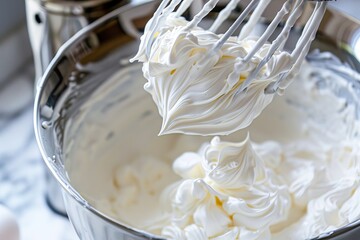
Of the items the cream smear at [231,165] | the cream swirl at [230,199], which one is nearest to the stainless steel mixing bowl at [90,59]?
the cream smear at [231,165]

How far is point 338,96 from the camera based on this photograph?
3.62 feet

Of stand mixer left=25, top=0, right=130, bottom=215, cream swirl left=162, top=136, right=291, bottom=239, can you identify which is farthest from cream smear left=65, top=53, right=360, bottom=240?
stand mixer left=25, top=0, right=130, bottom=215

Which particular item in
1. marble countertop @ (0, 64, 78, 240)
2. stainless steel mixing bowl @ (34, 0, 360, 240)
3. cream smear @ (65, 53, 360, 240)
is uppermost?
stainless steel mixing bowl @ (34, 0, 360, 240)

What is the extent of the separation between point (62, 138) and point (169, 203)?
212 millimetres

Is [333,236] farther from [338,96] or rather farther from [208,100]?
[338,96]

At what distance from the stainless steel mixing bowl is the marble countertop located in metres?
0.24

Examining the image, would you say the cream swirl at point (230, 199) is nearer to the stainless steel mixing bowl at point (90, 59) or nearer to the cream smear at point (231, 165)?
the cream smear at point (231, 165)

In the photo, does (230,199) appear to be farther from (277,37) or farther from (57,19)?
(57,19)

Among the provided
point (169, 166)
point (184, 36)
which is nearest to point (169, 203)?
point (169, 166)

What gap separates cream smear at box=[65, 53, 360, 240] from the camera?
3.05 feet

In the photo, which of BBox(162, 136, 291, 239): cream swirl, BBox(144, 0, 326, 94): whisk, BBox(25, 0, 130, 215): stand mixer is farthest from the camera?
BBox(25, 0, 130, 215): stand mixer

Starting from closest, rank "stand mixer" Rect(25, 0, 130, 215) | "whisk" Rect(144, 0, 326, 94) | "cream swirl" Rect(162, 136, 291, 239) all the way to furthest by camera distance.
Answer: "whisk" Rect(144, 0, 326, 94) → "cream swirl" Rect(162, 136, 291, 239) → "stand mixer" Rect(25, 0, 130, 215)

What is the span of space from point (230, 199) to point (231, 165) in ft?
0.16

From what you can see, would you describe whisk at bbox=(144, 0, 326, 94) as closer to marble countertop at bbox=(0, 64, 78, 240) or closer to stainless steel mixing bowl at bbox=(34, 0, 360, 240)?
stainless steel mixing bowl at bbox=(34, 0, 360, 240)
